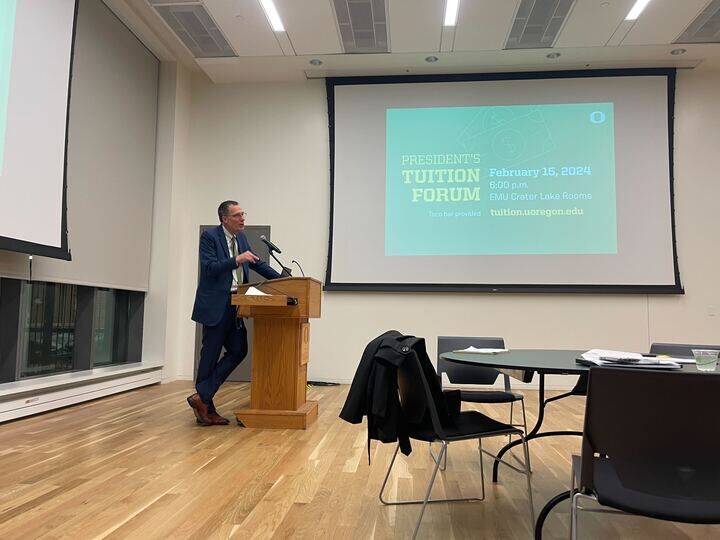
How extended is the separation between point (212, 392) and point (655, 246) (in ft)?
16.8

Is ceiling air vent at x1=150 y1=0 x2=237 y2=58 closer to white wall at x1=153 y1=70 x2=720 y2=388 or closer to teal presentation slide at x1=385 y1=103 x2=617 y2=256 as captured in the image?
white wall at x1=153 y1=70 x2=720 y2=388

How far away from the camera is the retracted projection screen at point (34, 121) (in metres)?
3.48

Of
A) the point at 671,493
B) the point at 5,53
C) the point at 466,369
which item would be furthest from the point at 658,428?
the point at 5,53

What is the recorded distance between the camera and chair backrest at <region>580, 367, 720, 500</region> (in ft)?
4.17

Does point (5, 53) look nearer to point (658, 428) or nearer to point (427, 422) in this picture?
point (427, 422)

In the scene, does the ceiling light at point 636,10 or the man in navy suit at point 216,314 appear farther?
the ceiling light at point 636,10

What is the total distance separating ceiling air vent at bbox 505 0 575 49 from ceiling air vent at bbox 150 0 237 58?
3133 mm

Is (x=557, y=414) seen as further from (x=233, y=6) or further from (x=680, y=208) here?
(x=233, y=6)

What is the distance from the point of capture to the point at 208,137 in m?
6.56

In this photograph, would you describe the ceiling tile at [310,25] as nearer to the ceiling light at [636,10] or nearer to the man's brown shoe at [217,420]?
the ceiling light at [636,10]

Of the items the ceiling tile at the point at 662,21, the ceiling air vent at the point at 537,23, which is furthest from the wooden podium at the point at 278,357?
the ceiling tile at the point at 662,21

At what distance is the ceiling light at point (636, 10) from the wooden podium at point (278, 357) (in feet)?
13.6

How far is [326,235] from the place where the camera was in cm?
630

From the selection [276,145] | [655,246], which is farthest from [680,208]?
[276,145]
